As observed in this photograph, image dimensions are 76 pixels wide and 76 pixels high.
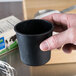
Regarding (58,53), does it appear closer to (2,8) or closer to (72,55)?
(72,55)

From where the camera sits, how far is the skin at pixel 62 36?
18.0 inches

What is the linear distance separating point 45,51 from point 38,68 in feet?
0.52

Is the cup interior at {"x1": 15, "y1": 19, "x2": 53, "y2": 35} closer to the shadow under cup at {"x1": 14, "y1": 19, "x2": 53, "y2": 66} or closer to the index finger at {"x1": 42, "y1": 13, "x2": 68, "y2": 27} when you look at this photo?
the shadow under cup at {"x1": 14, "y1": 19, "x2": 53, "y2": 66}

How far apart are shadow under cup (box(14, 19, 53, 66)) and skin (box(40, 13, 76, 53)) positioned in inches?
0.7

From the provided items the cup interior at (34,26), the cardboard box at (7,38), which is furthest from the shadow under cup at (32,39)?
the cardboard box at (7,38)

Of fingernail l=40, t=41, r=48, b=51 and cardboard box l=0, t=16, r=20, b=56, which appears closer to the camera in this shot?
fingernail l=40, t=41, r=48, b=51

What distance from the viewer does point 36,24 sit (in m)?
0.48

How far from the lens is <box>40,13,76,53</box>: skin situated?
0.46m

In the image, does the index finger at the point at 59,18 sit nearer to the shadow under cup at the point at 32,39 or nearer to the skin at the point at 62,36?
the skin at the point at 62,36

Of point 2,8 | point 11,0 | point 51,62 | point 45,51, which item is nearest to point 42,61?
point 45,51

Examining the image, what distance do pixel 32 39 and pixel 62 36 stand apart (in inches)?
3.8

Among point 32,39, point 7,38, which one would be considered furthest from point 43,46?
point 7,38

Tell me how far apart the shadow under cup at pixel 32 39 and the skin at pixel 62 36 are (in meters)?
0.02

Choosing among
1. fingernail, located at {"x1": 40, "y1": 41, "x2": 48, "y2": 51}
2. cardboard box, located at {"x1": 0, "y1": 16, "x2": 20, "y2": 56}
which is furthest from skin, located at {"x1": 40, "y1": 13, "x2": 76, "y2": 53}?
cardboard box, located at {"x1": 0, "y1": 16, "x2": 20, "y2": 56}
